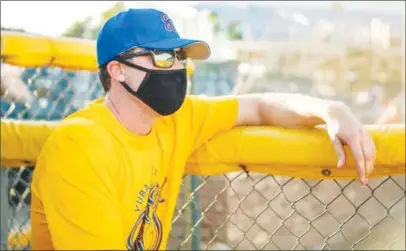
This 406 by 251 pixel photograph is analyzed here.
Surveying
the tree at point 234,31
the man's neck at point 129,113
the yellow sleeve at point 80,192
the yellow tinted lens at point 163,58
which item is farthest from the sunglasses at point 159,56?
the tree at point 234,31

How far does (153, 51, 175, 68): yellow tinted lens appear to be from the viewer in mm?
1750

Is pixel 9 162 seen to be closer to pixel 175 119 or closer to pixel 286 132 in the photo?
pixel 175 119

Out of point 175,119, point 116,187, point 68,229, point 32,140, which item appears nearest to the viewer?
point 68,229

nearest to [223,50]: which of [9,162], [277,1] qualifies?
[277,1]

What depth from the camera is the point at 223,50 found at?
955cm

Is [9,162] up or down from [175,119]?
down

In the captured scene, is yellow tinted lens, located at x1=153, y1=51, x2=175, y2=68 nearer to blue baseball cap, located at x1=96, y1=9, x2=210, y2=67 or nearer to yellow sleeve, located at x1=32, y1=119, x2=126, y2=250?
blue baseball cap, located at x1=96, y1=9, x2=210, y2=67

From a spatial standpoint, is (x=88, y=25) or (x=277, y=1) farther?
(x=277, y=1)

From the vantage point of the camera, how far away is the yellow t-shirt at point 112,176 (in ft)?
5.00

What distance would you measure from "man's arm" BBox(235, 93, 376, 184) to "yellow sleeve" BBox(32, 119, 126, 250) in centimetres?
52

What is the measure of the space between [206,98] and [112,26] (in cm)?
38

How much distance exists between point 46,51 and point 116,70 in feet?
4.59

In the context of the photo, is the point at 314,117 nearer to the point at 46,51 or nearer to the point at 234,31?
the point at 46,51

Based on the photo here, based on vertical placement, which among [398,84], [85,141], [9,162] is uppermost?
[85,141]
